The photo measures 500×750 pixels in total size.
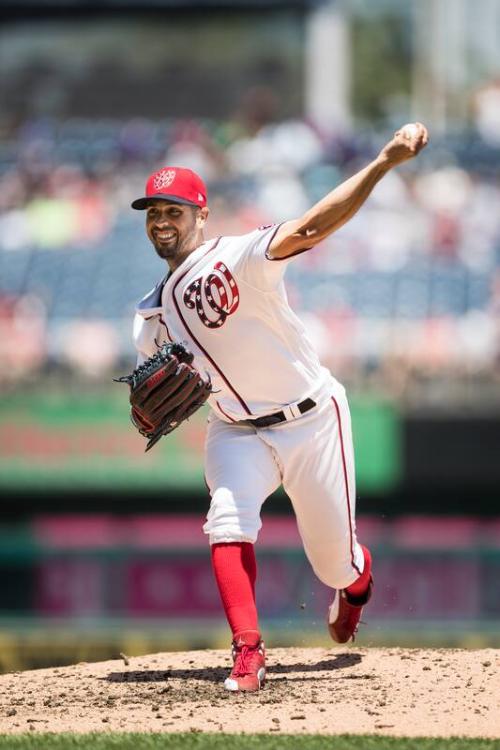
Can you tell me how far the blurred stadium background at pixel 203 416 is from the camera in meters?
10.0

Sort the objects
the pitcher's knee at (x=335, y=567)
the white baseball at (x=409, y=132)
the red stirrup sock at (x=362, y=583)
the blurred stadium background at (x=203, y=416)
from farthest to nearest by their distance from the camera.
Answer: the blurred stadium background at (x=203, y=416), the red stirrup sock at (x=362, y=583), the pitcher's knee at (x=335, y=567), the white baseball at (x=409, y=132)

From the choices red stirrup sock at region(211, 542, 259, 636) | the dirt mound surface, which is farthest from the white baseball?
the dirt mound surface

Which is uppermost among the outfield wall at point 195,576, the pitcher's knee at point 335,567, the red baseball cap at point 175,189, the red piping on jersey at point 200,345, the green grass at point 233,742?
the red baseball cap at point 175,189

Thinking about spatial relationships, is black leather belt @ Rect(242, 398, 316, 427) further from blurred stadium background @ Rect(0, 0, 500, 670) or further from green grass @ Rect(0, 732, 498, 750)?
blurred stadium background @ Rect(0, 0, 500, 670)

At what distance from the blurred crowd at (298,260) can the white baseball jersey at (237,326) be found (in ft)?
17.8

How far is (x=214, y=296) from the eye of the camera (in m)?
4.67

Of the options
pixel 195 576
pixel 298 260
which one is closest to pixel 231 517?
pixel 195 576

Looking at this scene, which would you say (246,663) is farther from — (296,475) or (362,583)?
(362,583)

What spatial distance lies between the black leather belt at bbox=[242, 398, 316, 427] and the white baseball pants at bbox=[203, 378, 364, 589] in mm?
21

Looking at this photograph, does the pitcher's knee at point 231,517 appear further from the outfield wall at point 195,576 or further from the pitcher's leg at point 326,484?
the outfield wall at point 195,576

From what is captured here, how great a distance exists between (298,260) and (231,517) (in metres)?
6.83

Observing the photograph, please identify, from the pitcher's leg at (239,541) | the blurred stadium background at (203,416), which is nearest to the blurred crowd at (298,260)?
the blurred stadium background at (203,416)

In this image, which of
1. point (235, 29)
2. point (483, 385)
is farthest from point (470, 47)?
point (483, 385)

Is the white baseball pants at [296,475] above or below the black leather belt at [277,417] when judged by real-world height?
below
